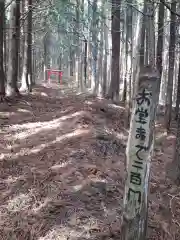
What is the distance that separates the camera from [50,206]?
17.7 feet


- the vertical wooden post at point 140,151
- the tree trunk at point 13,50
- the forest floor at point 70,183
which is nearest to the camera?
the vertical wooden post at point 140,151

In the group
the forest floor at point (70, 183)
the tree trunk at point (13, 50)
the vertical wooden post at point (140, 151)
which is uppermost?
the tree trunk at point (13, 50)

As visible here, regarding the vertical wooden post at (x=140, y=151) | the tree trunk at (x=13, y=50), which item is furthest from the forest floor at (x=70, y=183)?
the tree trunk at (x=13, y=50)

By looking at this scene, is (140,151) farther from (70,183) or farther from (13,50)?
(13,50)

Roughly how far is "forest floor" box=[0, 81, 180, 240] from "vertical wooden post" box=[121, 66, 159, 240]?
843 mm

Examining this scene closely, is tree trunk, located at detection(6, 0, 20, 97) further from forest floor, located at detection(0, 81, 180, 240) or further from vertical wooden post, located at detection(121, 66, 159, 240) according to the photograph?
vertical wooden post, located at detection(121, 66, 159, 240)

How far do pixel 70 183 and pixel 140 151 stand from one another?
8.05ft

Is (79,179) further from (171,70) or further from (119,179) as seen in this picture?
(171,70)

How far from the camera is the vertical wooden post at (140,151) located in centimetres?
393

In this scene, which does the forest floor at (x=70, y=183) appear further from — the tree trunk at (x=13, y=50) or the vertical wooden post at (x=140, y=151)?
the tree trunk at (x=13, y=50)

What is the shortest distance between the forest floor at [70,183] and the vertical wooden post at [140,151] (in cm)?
84

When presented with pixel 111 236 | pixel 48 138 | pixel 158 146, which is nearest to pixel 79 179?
pixel 111 236

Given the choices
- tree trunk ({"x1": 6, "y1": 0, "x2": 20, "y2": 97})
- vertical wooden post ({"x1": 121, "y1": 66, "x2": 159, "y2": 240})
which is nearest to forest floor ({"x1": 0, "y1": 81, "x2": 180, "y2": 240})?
vertical wooden post ({"x1": 121, "y1": 66, "x2": 159, "y2": 240})

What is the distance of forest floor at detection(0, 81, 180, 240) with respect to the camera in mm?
4992
